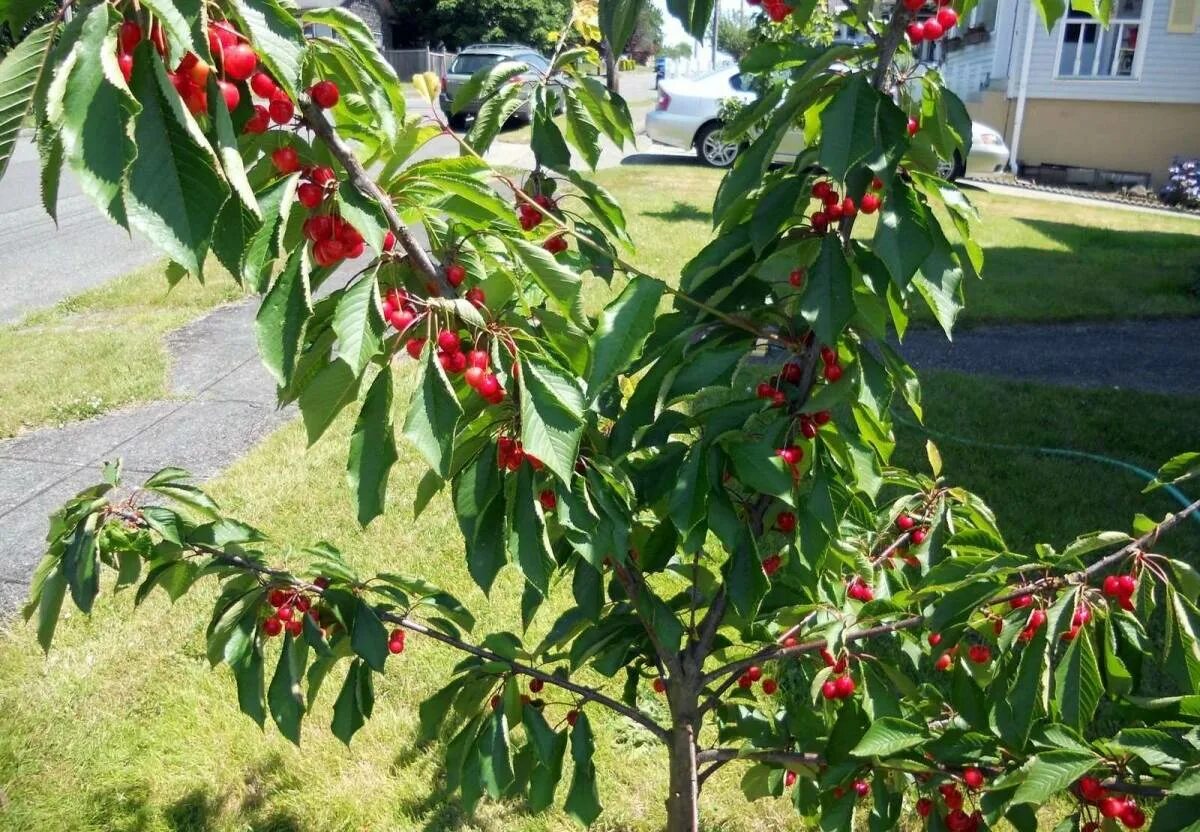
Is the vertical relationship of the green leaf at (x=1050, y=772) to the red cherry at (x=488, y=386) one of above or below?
below

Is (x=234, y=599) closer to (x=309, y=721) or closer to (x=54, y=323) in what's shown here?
(x=309, y=721)

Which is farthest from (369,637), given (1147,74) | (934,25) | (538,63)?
(1147,74)

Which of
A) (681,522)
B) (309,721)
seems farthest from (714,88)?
(681,522)

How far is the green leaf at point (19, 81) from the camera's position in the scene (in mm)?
874

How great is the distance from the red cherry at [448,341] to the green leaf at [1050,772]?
99 cm

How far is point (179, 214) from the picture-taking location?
914 millimetres

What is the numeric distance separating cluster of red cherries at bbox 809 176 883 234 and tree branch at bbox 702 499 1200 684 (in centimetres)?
64

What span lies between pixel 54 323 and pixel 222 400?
8.64ft

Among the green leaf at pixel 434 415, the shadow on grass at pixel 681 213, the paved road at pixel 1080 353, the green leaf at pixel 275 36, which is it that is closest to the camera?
the green leaf at pixel 275 36

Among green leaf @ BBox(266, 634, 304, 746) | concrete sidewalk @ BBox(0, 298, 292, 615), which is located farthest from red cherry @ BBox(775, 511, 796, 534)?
concrete sidewalk @ BBox(0, 298, 292, 615)

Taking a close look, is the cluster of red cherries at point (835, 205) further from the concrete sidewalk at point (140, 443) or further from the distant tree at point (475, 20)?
the distant tree at point (475, 20)

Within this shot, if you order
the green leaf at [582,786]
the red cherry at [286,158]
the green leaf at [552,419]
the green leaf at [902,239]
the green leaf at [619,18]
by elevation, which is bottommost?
the green leaf at [582,786]

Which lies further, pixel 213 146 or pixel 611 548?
pixel 611 548

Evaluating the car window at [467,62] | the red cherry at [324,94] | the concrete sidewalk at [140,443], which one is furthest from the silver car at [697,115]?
the red cherry at [324,94]
